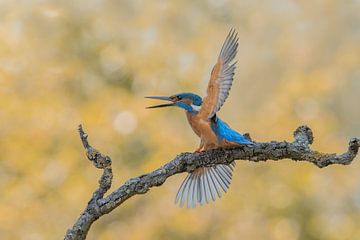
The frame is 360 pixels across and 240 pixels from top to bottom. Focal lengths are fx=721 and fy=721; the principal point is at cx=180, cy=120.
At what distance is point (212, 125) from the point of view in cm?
190

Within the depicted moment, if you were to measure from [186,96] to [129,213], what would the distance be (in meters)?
2.67

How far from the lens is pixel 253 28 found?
5301mm

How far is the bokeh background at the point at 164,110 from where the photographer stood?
4.45 metres

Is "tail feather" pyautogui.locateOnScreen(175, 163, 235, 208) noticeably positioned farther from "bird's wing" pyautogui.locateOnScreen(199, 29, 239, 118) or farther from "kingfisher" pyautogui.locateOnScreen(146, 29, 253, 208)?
"bird's wing" pyautogui.locateOnScreen(199, 29, 239, 118)

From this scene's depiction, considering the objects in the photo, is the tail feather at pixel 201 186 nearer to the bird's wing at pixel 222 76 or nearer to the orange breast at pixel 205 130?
the orange breast at pixel 205 130

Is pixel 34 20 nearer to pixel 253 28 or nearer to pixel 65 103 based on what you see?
pixel 65 103

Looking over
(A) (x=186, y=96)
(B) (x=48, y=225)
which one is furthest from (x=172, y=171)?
(B) (x=48, y=225)

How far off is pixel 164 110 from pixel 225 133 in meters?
2.94

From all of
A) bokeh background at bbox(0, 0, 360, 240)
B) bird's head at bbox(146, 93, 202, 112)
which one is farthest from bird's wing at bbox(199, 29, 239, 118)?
bokeh background at bbox(0, 0, 360, 240)

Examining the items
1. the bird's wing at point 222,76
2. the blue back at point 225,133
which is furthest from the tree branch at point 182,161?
the bird's wing at point 222,76

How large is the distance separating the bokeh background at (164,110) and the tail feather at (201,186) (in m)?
2.26

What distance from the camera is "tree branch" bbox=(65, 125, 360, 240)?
5.54 feet

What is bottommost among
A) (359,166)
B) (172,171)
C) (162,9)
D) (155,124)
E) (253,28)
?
(172,171)

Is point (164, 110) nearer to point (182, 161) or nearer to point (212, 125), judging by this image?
point (212, 125)
